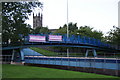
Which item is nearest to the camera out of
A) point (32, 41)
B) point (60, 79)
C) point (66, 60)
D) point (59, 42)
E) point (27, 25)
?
point (60, 79)

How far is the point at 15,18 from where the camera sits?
2627 centimetres

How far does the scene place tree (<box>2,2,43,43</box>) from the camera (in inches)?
982

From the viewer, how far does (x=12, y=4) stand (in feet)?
82.5

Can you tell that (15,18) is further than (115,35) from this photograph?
No

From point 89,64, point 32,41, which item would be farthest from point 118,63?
point 32,41

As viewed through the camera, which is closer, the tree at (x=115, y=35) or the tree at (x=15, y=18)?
the tree at (x=15, y=18)

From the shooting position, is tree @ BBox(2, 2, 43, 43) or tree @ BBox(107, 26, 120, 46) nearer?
tree @ BBox(2, 2, 43, 43)

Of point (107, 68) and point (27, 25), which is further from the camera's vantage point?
point (27, 25)

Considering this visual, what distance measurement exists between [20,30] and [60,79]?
15859mm

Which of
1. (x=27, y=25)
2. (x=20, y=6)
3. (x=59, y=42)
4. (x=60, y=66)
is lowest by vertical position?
(x=60, y=66)

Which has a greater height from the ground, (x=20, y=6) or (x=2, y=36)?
(x=20, y=6)

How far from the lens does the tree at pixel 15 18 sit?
24.9m

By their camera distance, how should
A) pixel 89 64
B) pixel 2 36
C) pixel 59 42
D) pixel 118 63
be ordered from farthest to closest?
pixel 59 42 → pixel 2 36 → pixel 89 64 → pixel 118 63

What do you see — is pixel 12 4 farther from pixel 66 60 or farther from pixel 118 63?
pixel 118 63
